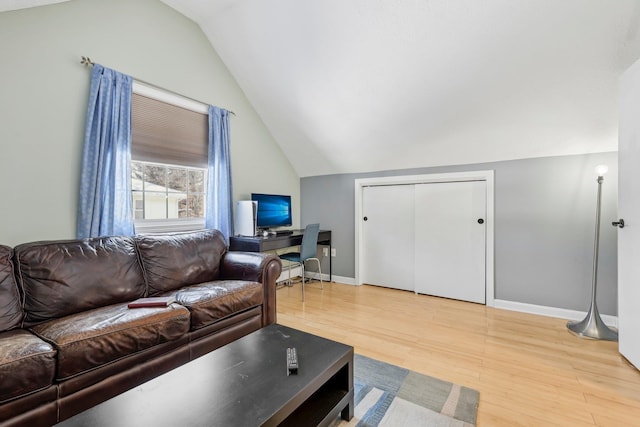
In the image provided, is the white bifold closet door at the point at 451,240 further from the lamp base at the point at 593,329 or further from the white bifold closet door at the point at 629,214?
the white bifold closet door at the point at 629,214

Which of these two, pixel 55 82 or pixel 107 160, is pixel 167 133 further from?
pixel 55 82

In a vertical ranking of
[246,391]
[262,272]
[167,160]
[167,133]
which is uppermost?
[167,133]

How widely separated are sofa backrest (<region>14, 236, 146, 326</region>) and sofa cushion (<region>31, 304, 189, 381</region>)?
0.38 ft

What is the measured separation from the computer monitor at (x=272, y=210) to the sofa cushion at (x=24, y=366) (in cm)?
Result: 235

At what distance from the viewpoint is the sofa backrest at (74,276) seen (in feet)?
5.45

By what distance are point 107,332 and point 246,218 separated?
193 centimetres

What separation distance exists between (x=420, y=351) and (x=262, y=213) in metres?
2.31

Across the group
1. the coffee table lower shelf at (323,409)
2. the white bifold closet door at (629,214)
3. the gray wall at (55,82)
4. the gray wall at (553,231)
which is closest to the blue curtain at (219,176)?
the gray wall at (55,82)

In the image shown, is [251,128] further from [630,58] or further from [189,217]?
[630,58]

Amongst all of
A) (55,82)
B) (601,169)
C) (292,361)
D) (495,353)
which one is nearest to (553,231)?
(601,169)

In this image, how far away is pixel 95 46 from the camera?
88.5 inches

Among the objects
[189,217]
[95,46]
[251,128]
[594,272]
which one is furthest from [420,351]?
[95,46]

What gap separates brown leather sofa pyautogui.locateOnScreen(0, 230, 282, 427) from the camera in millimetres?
1251

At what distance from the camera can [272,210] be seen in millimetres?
3762
